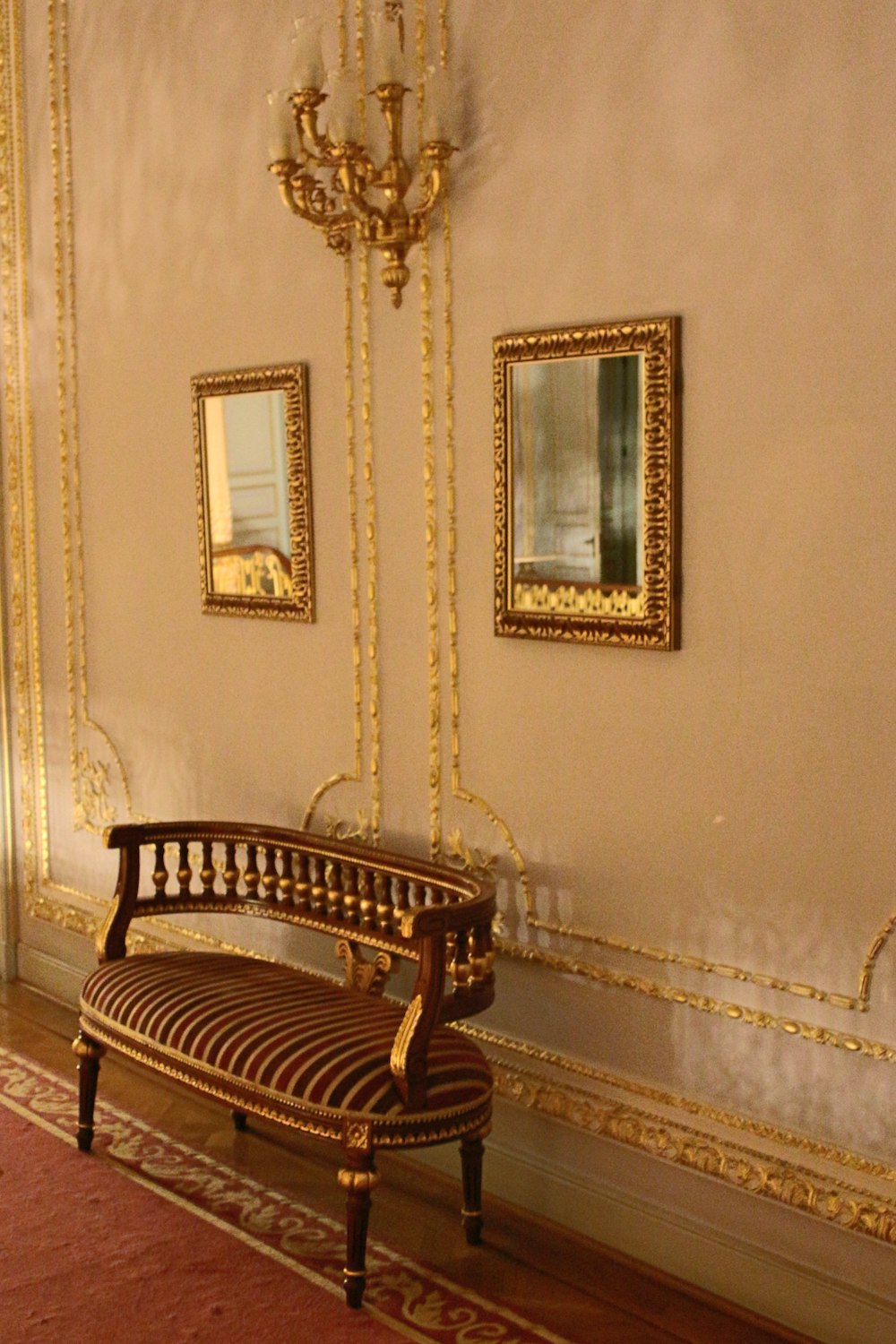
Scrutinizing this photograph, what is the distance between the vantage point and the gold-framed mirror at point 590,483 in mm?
2824

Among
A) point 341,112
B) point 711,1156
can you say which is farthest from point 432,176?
point 711,1156

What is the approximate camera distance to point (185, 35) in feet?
12.7

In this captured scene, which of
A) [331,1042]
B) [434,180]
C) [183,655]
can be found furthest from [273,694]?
[434,180]

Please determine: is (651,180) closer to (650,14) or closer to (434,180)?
(650,14)

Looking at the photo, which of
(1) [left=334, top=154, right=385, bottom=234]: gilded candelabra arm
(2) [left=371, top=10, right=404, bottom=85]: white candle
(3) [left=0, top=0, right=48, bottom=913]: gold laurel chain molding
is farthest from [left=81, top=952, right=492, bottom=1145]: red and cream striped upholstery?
(2) [left=371, top=10, right=404, bottom=85]: white candle

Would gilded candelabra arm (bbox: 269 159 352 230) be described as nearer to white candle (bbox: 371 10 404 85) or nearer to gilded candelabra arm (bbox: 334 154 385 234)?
gilded candelabra arm (bbox: 334 154 385 234)

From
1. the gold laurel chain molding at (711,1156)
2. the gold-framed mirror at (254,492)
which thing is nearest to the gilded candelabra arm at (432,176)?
the gold-framed mirror at (254,492)

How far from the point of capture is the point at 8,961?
4.96 metres

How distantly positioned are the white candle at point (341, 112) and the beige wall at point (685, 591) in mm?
232

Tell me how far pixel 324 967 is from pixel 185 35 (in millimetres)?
2331

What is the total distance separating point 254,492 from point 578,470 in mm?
1102

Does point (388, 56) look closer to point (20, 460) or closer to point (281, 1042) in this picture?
point (281, 1042)

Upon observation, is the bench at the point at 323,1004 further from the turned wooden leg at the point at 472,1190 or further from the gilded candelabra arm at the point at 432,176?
the gilded candelabra arm at the point at 432,176

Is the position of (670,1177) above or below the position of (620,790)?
below
